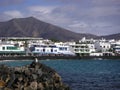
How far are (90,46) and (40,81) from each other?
162 m

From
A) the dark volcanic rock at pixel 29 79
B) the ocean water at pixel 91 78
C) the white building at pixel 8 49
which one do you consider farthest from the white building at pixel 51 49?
the dark volcanic rock at pixel 29 79

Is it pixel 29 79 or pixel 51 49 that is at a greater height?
pixel 51 49

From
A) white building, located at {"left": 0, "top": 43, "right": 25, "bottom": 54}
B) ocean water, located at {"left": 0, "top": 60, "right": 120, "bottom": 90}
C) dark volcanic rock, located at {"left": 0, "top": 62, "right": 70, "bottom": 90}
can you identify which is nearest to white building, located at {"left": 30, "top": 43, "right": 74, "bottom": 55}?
white building, located at {"left": 0, "top": 43, "right": 25, "bottom": 54}

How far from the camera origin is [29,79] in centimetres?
2950

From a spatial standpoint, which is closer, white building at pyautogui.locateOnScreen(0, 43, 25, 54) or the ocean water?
the ocean water

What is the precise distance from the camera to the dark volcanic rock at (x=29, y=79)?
28.6 m

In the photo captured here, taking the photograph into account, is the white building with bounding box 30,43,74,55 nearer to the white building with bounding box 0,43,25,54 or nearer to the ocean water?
the white building with bounding box 0,43,25,54

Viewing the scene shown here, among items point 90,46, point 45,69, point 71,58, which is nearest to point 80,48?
point 90,46

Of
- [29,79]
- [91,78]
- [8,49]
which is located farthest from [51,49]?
[29,79]

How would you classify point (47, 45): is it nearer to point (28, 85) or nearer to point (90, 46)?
point (90, 46)

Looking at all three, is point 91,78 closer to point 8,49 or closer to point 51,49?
point 8,49

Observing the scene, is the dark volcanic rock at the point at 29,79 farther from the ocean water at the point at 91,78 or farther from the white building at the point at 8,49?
the white building at the point at 8,49

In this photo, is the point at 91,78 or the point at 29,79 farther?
the point at 91,78

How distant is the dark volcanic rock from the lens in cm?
2863
